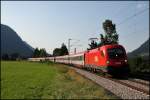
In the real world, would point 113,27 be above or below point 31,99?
above

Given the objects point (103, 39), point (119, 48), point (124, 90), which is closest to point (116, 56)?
point (119, 48)

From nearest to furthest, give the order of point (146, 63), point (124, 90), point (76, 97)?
point (76, 97) < point (124, 90) < point (146, 63)

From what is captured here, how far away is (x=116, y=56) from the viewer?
2911cm

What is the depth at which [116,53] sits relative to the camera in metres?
29.2

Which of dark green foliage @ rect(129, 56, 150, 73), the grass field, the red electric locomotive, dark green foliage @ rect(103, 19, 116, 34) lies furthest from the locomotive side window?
dark green foliage @ rect(103, 19, 116, 34)

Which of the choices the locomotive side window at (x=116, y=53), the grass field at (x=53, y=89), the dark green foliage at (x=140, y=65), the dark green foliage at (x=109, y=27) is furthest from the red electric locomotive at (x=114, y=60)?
the dark green foliage at (x=109, y=27)

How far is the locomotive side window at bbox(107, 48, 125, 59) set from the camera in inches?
1145

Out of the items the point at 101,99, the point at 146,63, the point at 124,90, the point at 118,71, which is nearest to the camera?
the point at 101,99

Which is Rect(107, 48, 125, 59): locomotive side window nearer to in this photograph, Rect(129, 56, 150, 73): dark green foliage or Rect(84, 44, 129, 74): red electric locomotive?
Rect(84, 44, 129, 74): red electric locomotive

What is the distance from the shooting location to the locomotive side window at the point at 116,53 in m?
29.1

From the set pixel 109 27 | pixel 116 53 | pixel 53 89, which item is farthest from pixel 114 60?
pixel 109 27

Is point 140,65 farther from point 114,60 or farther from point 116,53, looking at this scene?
point 114,60

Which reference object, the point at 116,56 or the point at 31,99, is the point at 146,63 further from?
the point at 31,99

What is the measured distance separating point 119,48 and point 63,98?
1442 centimetres
